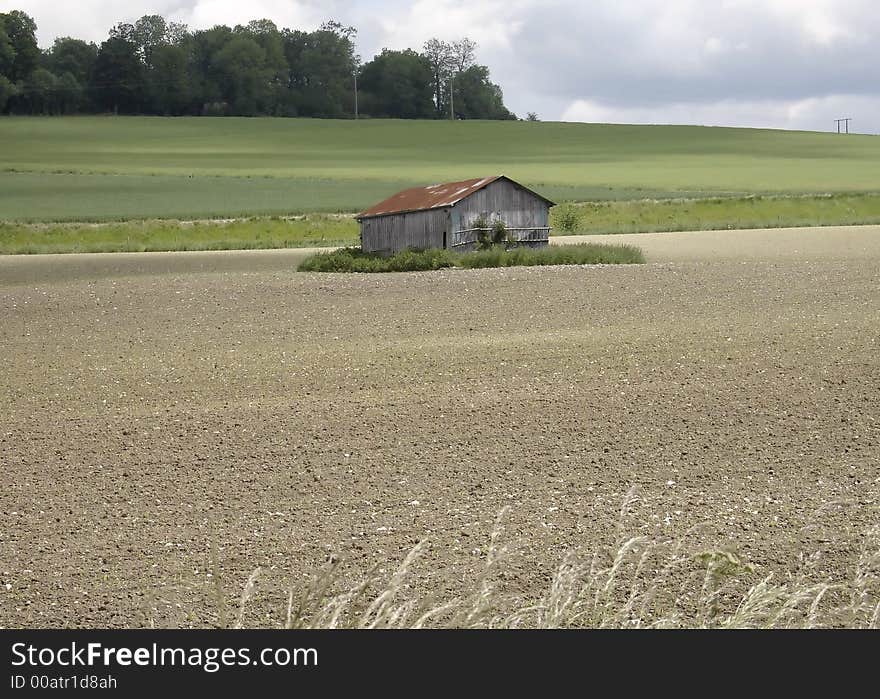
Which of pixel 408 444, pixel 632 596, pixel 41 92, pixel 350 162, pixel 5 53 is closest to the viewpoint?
pixel 632 596

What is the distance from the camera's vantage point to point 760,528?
817cm

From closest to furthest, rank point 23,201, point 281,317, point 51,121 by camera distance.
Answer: point 281,317, point 23,201, point 51,121

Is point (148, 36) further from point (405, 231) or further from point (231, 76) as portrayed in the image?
point (405, 231)

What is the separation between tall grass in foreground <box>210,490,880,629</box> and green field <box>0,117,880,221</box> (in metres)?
48.1

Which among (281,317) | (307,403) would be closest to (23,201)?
(281,317)

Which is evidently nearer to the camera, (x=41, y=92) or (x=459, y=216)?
(x=459, y=216)

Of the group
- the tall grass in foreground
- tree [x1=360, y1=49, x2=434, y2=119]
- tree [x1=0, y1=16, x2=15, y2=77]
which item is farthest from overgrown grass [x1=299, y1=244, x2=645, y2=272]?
tree [x1=360, y1=49, x2=434, y2=119]

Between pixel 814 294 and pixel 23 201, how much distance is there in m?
49.3

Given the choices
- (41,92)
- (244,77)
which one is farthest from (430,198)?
(244,77)

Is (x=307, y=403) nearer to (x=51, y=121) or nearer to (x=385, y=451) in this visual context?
(x=385, y=451)

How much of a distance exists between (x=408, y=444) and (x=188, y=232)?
4250 cm

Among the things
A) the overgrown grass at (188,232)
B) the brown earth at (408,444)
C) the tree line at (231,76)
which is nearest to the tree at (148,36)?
the tree line at (231,76)

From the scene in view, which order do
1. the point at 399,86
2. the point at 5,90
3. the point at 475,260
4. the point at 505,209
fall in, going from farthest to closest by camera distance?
the point at 399,86, the point at 5,90, the point at 505,209, the point at 475,260

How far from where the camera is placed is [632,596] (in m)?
6.40
